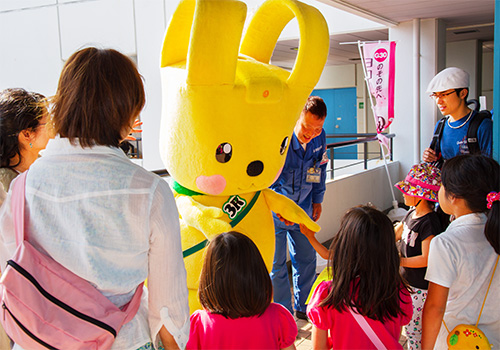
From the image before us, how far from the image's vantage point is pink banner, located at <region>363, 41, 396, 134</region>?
666 cm

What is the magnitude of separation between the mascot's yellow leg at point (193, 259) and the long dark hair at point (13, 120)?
2.78 ft

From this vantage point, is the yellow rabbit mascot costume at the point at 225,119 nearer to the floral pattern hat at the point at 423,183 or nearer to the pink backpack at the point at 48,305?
the floral pattern hat at the point at 423,183

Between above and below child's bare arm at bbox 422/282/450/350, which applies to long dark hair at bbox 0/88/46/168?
above

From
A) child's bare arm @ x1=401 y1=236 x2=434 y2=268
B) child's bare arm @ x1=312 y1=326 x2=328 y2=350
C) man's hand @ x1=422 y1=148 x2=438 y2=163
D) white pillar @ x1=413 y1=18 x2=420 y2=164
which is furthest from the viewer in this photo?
white pillar @ x1=413 y1=18 x2=420 y2=164

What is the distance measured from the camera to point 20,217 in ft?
4.06

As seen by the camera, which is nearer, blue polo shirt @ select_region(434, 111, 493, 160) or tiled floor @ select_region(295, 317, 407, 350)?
tiled floor @ select_region(295, 317, 407, 350)

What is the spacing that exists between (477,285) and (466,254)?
0.44ft

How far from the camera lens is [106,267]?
1.25 metres

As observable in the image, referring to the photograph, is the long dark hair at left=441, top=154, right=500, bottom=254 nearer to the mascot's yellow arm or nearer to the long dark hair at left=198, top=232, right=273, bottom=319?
the mascot's yellow arm

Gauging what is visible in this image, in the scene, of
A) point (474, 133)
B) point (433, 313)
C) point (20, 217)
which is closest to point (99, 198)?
point (20, 217)

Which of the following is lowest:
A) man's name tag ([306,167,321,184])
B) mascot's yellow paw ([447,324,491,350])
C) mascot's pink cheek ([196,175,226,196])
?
mascot's yellow paw ([447,324,491,350])

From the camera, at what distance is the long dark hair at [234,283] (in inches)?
62.5

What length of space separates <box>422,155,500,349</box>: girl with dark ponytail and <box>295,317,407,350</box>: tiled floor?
1.38 metres

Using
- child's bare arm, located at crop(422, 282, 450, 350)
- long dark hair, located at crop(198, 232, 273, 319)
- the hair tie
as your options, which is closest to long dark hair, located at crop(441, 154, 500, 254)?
the hair tie
